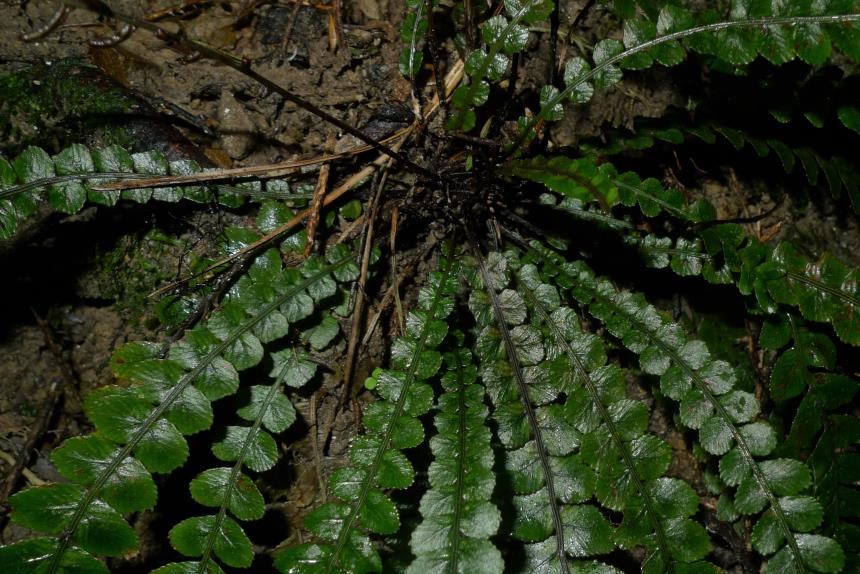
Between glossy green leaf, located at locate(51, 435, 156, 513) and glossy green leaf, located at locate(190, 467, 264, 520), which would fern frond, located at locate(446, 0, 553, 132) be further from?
glossy green leaf, located at locate(51, 435, 156, 513)

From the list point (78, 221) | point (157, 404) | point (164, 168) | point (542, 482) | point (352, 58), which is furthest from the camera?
point (352, 58)

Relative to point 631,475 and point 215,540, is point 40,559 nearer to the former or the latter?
point 215,540

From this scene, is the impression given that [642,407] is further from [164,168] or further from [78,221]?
[78,221]

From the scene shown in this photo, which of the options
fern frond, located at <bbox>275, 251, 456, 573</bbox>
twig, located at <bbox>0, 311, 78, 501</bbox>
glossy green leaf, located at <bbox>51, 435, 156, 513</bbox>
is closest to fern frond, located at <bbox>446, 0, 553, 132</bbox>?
fern frond, located at <bbox>275, 251, 456, 573</bbox>

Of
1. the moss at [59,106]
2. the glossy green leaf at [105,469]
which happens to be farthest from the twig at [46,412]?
the glossy green leaf at [105,469]

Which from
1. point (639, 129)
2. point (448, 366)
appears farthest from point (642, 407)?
point (639, 129)

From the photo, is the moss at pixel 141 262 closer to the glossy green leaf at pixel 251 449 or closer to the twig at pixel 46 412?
the twig at pixel 46 412

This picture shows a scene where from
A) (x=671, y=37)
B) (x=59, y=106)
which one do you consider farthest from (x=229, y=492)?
(x=671, y=37)
